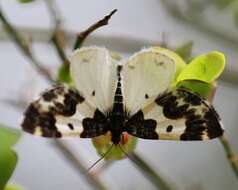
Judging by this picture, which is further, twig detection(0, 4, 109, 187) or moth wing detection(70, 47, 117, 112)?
twig detection(0, 4, 109, 187)

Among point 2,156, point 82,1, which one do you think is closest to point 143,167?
point 2,156

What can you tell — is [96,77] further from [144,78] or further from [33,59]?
[33,59]

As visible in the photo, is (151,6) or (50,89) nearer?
(50,89)

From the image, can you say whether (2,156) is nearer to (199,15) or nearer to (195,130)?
(195,130)

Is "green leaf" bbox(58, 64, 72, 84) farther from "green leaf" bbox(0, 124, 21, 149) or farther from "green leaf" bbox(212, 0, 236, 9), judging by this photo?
"green leaf" bbox(212, 0, 236, 9)

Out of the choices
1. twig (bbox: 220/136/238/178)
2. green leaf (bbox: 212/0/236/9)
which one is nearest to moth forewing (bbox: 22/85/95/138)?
twig (bbox: 220/136/238/178)

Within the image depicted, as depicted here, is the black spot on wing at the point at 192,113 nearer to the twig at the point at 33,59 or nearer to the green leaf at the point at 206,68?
the green leaf at the point at 206,68
